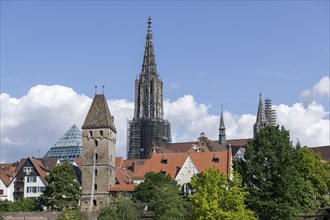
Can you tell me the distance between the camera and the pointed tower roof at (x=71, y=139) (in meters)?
152

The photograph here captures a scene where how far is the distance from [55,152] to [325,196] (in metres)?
85.2

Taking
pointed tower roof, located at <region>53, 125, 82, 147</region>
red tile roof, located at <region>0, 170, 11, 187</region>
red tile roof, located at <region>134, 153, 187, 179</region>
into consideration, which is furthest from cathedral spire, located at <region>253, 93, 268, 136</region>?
red tile roof, located at <region>0, 170, 11, 187</region>

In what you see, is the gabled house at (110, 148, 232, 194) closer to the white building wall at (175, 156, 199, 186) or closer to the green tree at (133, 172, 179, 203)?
the white building wall at (175, 156, 199, 186)

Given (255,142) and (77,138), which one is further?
(77,138)

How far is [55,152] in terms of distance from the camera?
15088cm

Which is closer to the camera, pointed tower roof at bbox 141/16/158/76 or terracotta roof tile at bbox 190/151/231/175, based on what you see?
terracotta roof tile at bbox 190/151/231/175

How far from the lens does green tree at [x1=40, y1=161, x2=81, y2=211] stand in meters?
81.9

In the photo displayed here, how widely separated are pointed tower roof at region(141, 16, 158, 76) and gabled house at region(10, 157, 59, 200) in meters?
69.4

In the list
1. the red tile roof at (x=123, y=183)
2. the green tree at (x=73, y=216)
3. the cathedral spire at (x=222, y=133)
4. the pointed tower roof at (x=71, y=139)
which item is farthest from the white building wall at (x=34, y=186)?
the cathedral spire at (x=222, y=133)

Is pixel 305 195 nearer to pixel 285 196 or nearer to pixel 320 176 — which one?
pixel 285 196

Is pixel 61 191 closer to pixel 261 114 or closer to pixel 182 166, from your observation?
pixel 182 166

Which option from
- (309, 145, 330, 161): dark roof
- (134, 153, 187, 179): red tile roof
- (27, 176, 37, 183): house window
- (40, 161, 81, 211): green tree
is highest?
(309, 145, 330, 161): dark roof

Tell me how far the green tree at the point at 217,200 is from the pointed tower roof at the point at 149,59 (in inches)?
4365

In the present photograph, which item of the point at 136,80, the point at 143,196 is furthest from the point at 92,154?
the point at 136,80
